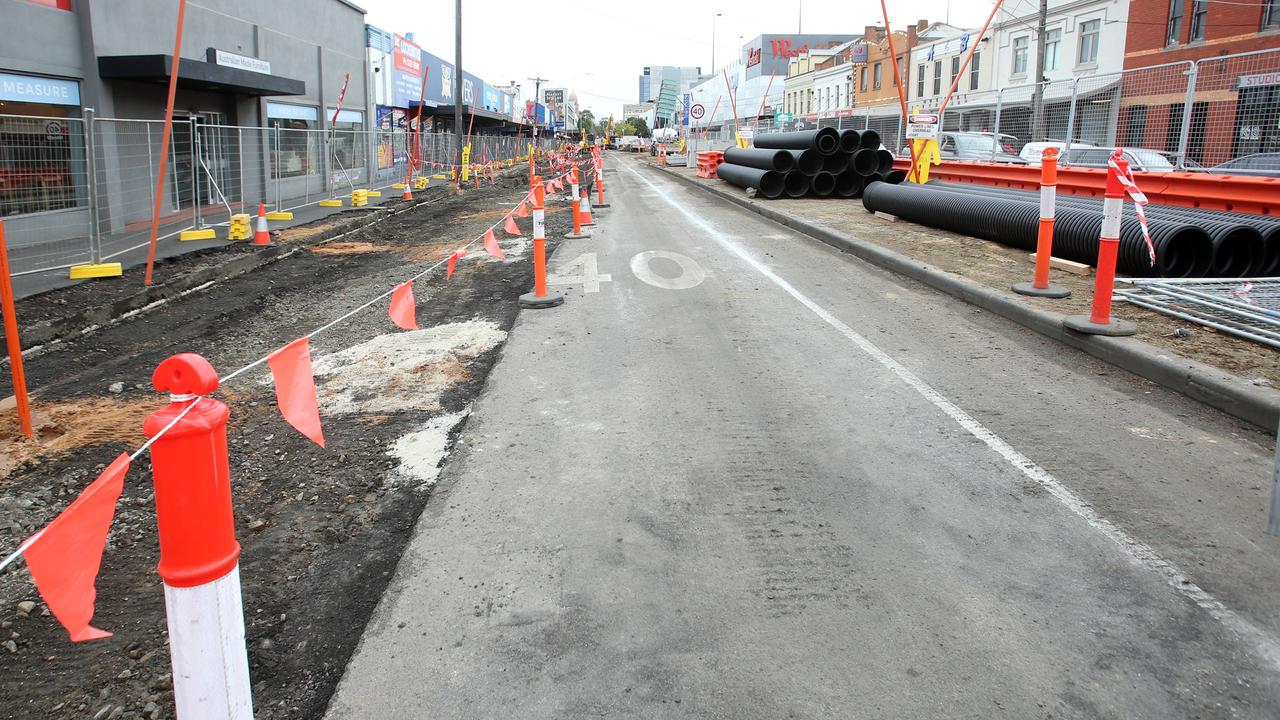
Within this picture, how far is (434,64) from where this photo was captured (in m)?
45.0

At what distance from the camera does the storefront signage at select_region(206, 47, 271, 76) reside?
60.4 feet

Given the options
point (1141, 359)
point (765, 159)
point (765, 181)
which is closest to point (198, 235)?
Answer: point (765, 181)

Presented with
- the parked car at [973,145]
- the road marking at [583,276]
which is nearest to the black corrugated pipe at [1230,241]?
the road marking at [583,276]

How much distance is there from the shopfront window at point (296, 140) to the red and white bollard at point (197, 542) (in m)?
18.9

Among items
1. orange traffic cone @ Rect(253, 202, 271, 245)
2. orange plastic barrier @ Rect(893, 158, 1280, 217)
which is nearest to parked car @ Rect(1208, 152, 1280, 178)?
orange plastic barrier @ Rect(893, 158, 1280, 217)

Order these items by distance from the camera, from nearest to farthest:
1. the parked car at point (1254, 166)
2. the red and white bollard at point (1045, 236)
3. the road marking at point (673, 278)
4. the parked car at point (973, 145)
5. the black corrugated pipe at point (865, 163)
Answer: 1. the red and white bollard at point (1045, 236)
2. the road marking at point (673, 278)
3. the parked car at point (1254, 166)
4. the parked car at point (973, 145)
5. the black corrugated pipe at point (865, 163)

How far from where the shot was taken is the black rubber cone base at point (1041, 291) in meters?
8.91

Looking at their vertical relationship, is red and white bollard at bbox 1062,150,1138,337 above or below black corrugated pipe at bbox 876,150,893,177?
below

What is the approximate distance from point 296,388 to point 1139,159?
51.1ft

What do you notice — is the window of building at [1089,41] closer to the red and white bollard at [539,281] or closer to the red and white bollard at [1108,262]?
the red and white bollard at [1108,262]

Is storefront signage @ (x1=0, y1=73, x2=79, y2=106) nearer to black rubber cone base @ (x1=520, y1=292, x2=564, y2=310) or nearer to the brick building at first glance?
black rubber cone base @ (x1=520, y1=292, x2=564, y2=310)

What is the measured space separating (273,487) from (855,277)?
8.09 m

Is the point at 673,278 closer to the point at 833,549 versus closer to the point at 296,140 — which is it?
the point at 833,549

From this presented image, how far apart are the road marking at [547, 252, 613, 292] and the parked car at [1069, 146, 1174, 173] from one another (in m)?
8.53
